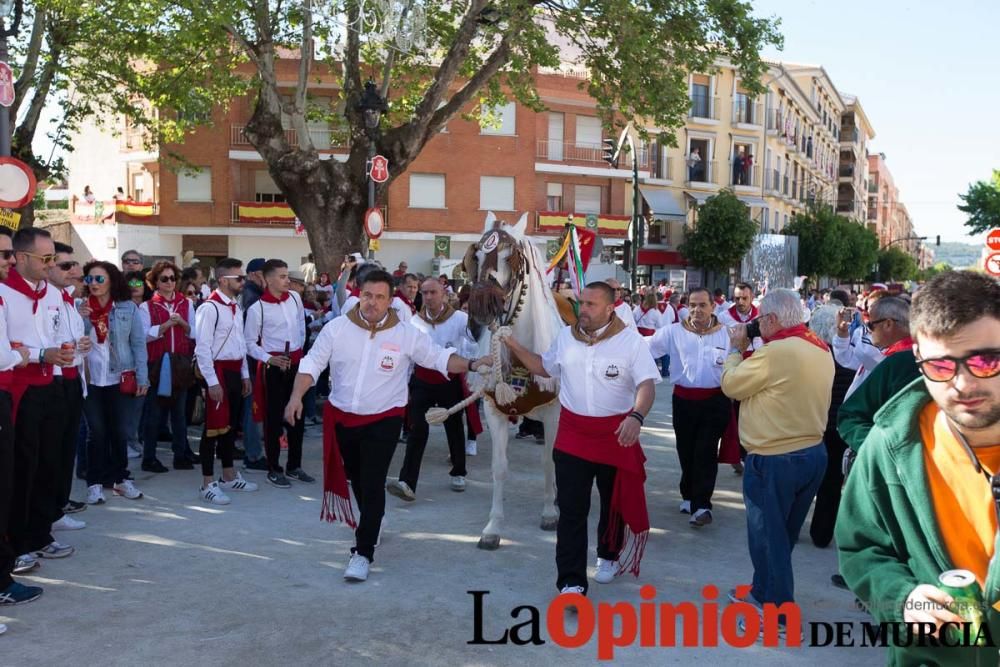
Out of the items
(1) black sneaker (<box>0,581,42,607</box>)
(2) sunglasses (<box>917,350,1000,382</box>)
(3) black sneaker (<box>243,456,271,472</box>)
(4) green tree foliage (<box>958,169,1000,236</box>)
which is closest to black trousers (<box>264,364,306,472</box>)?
(3) black sneaker (<box>243,456,271,472</box>)

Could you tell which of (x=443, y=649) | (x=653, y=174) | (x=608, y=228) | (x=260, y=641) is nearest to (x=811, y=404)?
(x=443, y=649)

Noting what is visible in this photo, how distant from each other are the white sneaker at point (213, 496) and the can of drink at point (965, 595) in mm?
5989

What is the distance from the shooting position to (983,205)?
1822 inches

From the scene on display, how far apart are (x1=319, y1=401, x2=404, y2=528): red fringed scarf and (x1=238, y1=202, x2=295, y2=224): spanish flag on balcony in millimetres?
27926

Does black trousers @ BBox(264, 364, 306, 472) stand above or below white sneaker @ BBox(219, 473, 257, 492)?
above

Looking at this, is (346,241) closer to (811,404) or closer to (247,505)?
(247,505)

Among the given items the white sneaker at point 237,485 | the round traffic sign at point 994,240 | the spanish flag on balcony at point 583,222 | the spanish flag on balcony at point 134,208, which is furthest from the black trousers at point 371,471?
the spanish flag on balcony at point 583,222

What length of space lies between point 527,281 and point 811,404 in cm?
242

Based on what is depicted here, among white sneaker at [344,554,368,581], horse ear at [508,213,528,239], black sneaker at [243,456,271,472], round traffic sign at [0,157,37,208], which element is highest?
round traffic sign at [0,157,37,208]

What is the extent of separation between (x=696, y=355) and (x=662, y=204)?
107 ft

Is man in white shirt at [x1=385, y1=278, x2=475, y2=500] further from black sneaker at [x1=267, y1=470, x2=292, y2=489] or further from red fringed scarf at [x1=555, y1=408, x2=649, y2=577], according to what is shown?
red fringed scarf at [x1=555, y1=408, x2=649, y2=577]

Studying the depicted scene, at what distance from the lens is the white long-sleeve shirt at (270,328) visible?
24.8 ft

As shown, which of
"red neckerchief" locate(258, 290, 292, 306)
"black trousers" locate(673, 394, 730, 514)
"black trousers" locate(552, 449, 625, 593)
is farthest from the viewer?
"red neckerchief" locate(258, 290, 292, 306)

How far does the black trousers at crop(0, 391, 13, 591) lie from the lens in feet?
15.1
